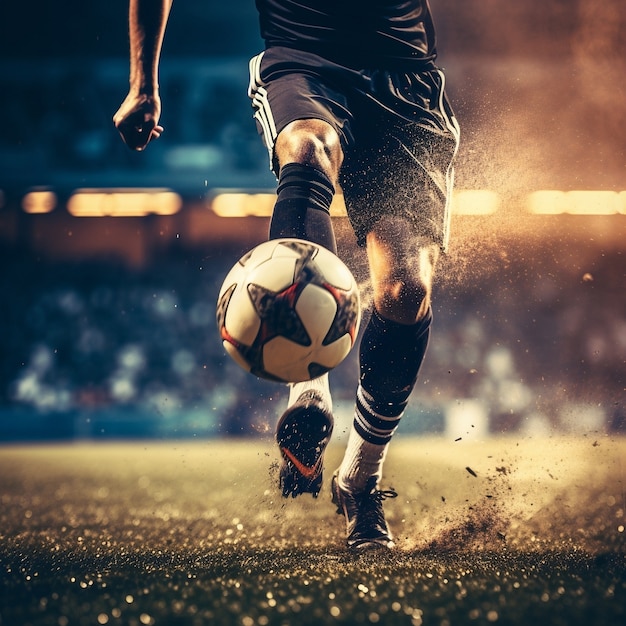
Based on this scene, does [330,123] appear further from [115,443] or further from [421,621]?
[115,443]

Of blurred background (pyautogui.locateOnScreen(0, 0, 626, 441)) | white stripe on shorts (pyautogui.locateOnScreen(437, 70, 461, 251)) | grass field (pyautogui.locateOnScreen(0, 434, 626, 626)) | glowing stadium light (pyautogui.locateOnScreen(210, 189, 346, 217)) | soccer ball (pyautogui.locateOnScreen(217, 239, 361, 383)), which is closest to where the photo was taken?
grass field (pyautogui.locateOnScreen(0, 434, 626, 626))

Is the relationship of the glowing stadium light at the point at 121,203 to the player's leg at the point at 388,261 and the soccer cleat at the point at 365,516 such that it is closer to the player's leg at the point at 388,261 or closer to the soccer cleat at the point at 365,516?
the player's leg at the point at 388,261

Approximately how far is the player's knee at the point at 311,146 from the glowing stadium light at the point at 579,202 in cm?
775

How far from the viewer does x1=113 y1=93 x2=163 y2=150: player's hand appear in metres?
1.95

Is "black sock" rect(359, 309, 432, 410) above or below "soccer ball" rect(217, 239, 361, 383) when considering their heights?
below

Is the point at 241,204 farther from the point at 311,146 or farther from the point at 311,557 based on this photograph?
the point at 311,557

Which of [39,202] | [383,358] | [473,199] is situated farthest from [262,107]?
[39,202]

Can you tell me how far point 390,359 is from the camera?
193 centimetres

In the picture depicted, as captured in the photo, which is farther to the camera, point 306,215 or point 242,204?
point 242,204

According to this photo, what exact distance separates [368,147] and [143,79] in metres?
0.71

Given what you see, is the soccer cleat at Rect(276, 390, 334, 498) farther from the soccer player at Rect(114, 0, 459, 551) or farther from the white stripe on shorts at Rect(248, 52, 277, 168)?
the white stripe on shorts at Rect(248, 52, 277, 168)

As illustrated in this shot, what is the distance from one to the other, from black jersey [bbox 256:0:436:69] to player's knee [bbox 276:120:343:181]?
0.38 meters

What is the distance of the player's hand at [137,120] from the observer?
6.41ft

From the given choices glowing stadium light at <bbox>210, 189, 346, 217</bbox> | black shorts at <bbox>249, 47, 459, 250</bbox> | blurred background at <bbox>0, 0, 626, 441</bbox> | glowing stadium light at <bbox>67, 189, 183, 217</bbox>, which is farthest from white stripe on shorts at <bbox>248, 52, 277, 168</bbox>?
glowing stadium light at <bbox>67, 189, 183, 217</bbox>
